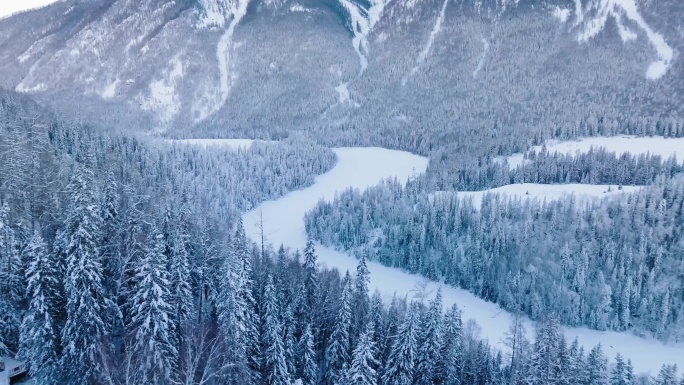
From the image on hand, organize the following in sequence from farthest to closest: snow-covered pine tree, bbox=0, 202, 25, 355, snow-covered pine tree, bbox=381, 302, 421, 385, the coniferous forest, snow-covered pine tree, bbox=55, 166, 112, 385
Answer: snow-covered pine tree, bbox=381, 302, 421, 385 < snow-covered pine tree, bbox=0, 202, 25, 355 < the coniferous forest < snow-covered pine tree, bbox=55, 166, 112, 385

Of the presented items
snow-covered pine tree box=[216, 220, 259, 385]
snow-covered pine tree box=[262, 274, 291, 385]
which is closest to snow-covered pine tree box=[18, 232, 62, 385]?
snow-covered pine tree box=[216, 220, 259, 385]

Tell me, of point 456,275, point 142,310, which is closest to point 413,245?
point 456,275

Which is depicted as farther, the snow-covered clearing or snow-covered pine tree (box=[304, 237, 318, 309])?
→ the snow-covered clearing

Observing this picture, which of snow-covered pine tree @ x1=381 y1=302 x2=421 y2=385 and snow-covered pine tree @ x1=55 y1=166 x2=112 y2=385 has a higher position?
snow-covered pine tree @ x1=55 y1=166 x2=112 y2=385

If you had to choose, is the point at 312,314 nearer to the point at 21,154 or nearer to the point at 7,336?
the point at 7,336

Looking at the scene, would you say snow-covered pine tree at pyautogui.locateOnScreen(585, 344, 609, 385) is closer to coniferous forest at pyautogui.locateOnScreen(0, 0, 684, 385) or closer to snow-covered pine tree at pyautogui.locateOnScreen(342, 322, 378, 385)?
A: coniferous forest at pyautogui.locateOnScreen(0, 0, 684, 385)
